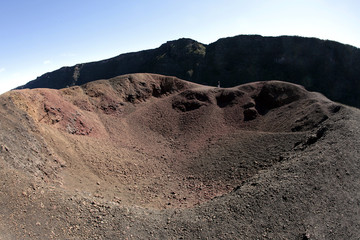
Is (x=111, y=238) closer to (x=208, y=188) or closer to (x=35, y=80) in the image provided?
(x=208, y=188)

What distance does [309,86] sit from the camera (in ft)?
155

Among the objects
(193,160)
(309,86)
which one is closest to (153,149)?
(193,160)

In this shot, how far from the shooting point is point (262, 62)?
52812 millimetres

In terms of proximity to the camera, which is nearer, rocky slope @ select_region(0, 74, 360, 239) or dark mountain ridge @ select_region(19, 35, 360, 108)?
rocky slope @ select_region(0, 74, 360, 239)

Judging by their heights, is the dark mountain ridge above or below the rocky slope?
above

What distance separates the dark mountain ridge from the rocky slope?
31111 millimetres

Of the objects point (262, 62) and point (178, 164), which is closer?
point (178, 164)

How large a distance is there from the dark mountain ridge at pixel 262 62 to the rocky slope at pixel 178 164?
31.1 meters

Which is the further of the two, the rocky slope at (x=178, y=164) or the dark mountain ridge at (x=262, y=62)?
the dark mountain ridge at (x=262, y=62)

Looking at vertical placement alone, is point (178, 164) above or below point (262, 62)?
below

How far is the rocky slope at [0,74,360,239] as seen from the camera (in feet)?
25.6

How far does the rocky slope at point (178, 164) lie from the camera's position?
7.81 meters

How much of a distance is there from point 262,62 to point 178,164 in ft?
144

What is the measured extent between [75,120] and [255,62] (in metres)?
44.6
